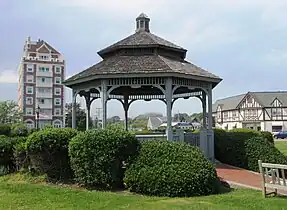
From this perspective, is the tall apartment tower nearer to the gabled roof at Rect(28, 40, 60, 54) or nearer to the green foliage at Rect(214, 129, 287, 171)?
the gabled roof at Rect(28, 40, 60, 54)

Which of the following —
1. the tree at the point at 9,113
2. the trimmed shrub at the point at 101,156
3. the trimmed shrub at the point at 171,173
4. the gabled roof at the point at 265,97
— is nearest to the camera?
the trimmed shrub at the point at 171,173

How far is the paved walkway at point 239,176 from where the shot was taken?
11777 mm

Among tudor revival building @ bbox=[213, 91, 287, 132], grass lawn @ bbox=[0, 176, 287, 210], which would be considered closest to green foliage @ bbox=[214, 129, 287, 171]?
grass lawn @ bbox=[0, 176, 287, 210]

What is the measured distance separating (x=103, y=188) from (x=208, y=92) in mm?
8168

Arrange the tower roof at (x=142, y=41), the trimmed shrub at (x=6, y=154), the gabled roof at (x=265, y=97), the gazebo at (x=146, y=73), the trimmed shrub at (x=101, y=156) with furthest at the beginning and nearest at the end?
the gabled roof at (x=265, y=97), the tower roof at (x=142, y=41), the gazebo at (x=146, y=73), the trimmed shrub at (x=6, y=154), the trimmed shrub at (x=101, y=156)

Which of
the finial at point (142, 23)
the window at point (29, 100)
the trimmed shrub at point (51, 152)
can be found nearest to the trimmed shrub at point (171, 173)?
the trimmed shrub at point (51, 152)

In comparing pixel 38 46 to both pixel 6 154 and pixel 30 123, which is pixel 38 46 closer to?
pixel 30 123

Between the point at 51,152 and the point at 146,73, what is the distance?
17.8ft

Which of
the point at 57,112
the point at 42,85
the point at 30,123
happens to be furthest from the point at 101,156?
the point at 57,112

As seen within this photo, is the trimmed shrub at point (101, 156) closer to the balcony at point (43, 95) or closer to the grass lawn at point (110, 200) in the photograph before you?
the grass lawn at point (110, 200)

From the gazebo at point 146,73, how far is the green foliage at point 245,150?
0.64 m

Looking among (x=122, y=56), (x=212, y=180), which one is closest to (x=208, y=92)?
(x=122, y=56)

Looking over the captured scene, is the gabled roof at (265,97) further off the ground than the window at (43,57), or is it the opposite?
the window at (43,57)

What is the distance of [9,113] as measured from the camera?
3280 inches
